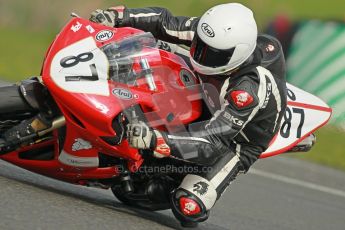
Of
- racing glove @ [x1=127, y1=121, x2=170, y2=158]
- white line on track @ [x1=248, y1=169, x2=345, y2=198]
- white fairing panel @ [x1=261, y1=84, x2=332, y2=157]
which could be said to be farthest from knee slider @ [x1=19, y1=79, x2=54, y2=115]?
white line on track @ [x1=248, y1=169, x2=345, y2=198]

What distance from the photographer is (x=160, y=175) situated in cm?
615

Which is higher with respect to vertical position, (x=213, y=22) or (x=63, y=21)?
(x=213, y=22)

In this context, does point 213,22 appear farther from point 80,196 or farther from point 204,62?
point 80,196

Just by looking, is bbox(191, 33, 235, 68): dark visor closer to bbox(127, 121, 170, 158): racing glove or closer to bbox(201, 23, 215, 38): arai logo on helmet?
bbox(201, 23, 215, 38): arai logo on helmet

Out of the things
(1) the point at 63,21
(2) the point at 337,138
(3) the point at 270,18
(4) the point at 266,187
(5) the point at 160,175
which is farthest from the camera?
(1) the point at 63,21

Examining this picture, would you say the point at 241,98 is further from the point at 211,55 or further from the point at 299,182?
the point at 299,182

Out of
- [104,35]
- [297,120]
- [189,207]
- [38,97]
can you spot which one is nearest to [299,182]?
[297,120]

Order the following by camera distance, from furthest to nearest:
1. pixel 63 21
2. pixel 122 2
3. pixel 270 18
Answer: pixel 122 2, pixel 63 21, pixel 270 18

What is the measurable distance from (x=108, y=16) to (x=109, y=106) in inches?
43.1

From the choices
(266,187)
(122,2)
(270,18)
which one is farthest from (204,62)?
(122,2)

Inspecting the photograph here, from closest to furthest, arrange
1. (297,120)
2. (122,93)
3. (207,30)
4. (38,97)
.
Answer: (122,93), (38,97), (207,30), (297,120)

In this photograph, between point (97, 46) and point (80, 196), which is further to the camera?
point (80, 196)

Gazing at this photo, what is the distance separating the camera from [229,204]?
25.3 ft

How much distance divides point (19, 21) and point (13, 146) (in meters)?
11.0
